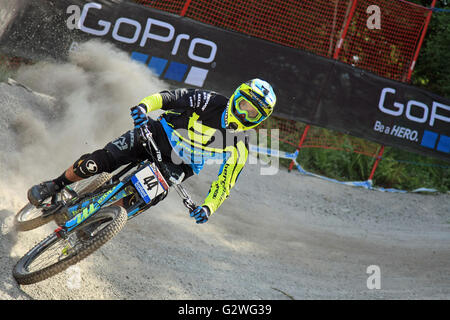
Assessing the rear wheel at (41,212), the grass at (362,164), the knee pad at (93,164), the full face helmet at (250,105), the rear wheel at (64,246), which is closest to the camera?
the rear wheel at (64,246)

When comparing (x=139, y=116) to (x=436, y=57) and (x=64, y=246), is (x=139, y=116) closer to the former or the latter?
(x=64, y=246)

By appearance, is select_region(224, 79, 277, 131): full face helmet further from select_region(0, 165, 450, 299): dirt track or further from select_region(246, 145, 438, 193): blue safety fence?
select_region(246, 145, 438, 193): blue safety fence

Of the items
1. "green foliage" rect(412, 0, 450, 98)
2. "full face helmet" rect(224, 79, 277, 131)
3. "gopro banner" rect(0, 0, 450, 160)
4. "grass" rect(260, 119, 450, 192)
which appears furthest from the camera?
"green foliage" rect(412, 0, 450, 98)

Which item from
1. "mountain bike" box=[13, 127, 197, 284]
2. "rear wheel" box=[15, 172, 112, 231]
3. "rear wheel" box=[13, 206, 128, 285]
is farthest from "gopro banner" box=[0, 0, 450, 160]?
"rear wheel" box=[13, 206, 128, 285]

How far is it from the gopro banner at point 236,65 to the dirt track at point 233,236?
1.68 ft

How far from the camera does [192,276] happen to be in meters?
6.09

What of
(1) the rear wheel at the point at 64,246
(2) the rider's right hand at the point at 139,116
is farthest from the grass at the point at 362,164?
(1) the rear wheel at the point at 64,246

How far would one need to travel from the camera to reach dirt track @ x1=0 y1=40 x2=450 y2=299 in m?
5.60

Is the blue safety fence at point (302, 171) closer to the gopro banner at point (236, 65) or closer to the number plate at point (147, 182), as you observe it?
the gopro banner at point (236, 65)

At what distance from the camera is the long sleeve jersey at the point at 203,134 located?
533 centimetres

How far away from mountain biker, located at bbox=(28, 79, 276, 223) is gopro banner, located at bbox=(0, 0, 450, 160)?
4255mm

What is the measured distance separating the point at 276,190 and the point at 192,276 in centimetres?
404

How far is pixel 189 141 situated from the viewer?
5.33m

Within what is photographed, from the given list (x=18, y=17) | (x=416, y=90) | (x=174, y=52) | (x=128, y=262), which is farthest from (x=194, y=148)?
(x=416, y=90)
